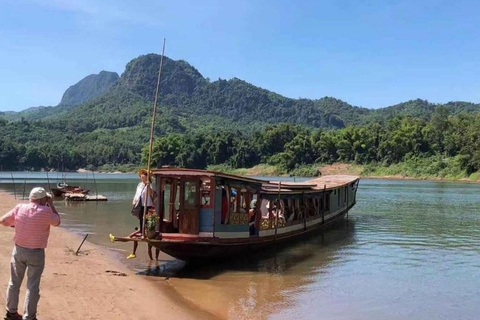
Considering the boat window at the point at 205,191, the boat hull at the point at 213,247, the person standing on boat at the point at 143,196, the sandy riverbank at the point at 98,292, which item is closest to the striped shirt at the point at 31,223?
the sandy riverbank at the point at 98,292

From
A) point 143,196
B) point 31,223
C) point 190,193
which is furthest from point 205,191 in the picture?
point 31,223

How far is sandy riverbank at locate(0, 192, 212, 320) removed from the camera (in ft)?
29.7

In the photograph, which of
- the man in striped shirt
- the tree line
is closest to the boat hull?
the man in striped shirt

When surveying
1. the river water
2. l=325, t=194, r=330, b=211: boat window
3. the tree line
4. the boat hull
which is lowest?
the river water

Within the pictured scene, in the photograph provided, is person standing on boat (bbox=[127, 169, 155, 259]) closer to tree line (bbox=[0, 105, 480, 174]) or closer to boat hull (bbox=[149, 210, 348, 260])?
boat hull (bbox=[149, 210, 348, 260])

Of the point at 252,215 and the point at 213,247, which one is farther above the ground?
the point at 252,215

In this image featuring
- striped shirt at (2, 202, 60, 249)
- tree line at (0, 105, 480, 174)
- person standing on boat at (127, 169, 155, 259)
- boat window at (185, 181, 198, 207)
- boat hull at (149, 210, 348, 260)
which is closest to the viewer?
striped shirt at (2, 202, 60, 249)

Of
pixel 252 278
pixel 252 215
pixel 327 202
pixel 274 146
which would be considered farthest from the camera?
pixel 274 146

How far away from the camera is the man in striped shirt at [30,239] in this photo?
23.3 ft

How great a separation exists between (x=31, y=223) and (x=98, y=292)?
13.0 feet

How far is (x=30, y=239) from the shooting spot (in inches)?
279

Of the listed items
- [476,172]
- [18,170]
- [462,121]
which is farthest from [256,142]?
[18,170]

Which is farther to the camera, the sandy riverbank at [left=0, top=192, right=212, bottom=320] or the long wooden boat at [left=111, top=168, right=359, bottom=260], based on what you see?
the long wooden boat at [left=111, top=168, right=359, bottom=260]

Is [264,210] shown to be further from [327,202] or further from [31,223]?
[31,223]
